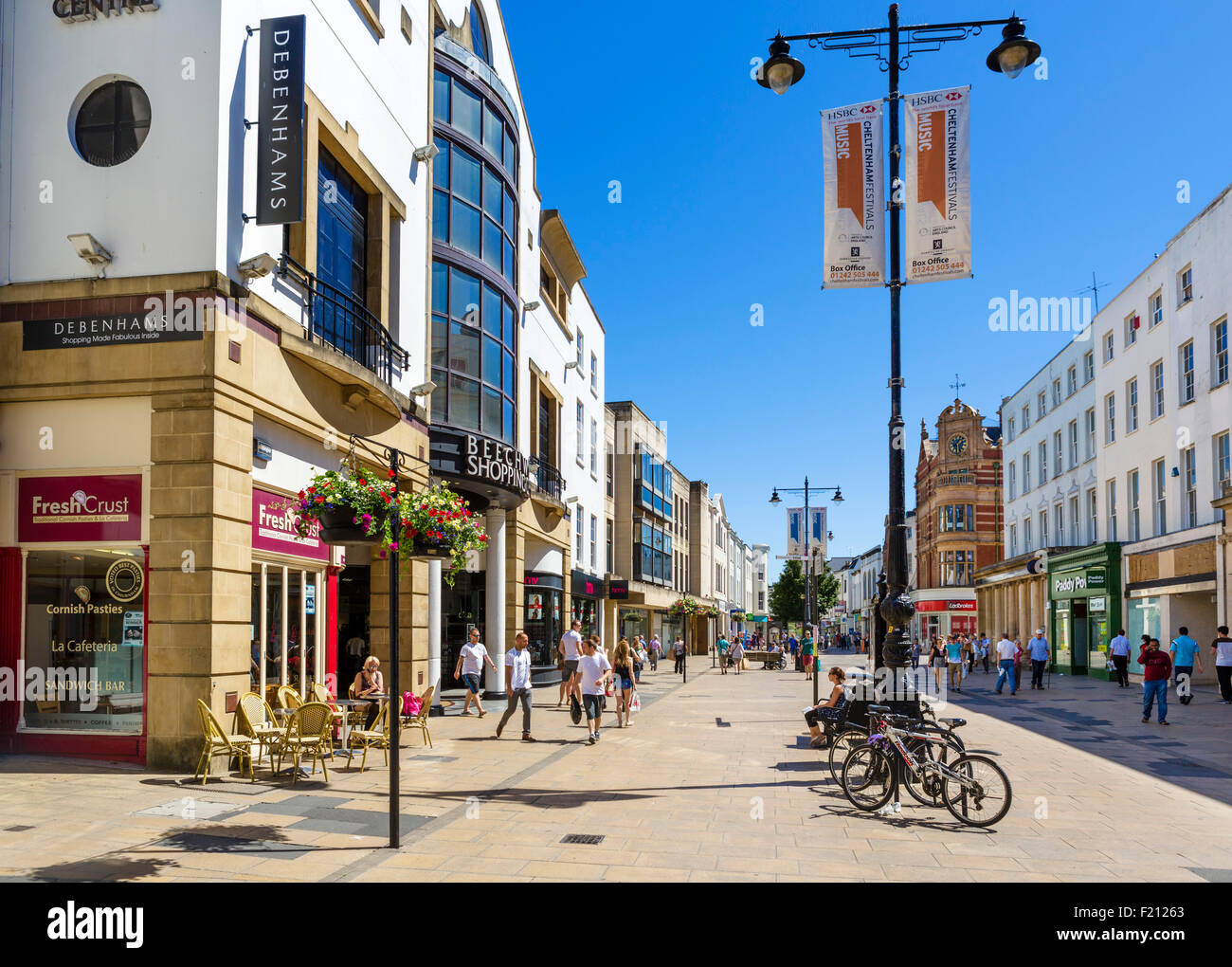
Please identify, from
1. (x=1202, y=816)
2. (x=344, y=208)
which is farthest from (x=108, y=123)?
(x=1202, y=816)

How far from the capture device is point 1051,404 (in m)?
43.7

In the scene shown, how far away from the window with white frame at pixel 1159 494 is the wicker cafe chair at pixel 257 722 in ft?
93.9

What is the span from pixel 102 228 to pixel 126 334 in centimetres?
138

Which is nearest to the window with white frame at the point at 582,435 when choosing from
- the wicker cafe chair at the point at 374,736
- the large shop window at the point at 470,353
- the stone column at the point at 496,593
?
the stone column at the point at 496,593

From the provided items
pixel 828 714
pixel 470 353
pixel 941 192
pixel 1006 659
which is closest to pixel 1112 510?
pixel 1006 659

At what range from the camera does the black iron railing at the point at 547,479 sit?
2708cm

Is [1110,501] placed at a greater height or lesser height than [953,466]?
lesser

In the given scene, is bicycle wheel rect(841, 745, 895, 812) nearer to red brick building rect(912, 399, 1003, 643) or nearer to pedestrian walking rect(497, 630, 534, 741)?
pedestrian walking rect(497, 630, 534, 741)

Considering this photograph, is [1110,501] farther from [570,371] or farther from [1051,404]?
[570,371]

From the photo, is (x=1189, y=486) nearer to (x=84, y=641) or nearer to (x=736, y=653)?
(x=736, y=653)

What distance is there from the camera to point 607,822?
9406 millimetres

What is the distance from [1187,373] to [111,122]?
29031 mm

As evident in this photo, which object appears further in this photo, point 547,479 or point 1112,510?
point 1112,510

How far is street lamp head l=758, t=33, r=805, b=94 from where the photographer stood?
461 inches
